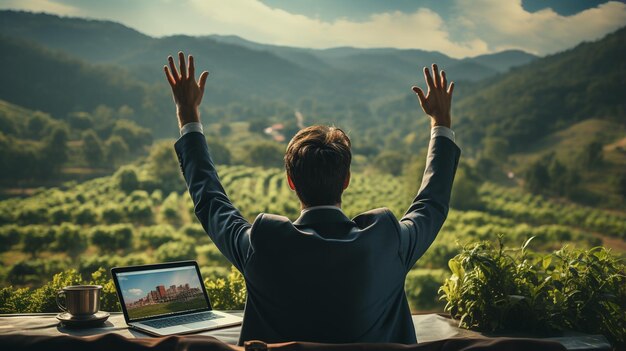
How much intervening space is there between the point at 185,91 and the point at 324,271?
0.55 m

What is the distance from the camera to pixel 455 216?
3456cm

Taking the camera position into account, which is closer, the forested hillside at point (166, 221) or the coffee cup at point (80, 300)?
the coffee cup at point (80, 300)

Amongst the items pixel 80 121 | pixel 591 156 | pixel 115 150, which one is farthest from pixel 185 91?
pixel 80 121

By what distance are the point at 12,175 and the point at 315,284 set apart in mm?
40302

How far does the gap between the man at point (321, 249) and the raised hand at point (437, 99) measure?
18 centimetres

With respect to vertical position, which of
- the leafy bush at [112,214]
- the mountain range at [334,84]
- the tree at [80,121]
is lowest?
the leafy bush at [112,214]

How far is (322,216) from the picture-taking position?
0.99m

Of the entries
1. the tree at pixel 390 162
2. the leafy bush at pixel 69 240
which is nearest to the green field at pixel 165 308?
the leafy bush at pixel 69 240

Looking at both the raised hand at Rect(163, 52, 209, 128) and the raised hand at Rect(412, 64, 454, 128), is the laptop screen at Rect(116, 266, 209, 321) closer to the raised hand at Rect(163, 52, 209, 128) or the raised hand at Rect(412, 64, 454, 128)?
the raised hand at Rect(163, 52, 209, 128)

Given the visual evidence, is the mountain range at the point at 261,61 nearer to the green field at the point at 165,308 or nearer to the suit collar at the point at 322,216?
the green field at the point at 165,308

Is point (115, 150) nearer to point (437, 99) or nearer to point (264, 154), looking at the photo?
point (264, 154)

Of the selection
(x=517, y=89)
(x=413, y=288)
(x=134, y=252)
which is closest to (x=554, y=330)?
(x=413, y=288)

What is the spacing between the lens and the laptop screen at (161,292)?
1437 mm

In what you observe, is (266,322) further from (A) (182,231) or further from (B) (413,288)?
(A) (182,231)
